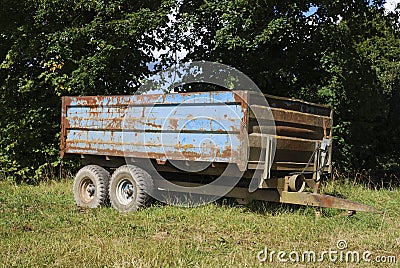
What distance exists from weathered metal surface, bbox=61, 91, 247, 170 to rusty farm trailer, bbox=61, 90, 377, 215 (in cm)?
1

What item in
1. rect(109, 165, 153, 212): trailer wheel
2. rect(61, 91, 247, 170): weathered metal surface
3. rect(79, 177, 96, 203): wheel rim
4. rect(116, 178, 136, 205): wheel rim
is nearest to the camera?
rect(61, 91, 247, 170): weathered metal surface

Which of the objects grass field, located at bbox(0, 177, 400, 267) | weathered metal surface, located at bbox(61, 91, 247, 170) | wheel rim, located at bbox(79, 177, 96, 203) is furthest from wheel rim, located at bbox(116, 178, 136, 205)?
wheel rim, located at bbox(79, 177, 96, 203)

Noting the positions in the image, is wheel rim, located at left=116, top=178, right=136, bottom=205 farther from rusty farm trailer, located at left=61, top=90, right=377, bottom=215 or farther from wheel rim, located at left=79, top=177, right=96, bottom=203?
wheel rim, located at left=79, top=177, right=96, bottom=203

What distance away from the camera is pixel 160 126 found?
25.7 feet

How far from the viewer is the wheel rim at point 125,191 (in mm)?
8414

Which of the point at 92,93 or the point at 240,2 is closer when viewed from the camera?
the point at 240,2

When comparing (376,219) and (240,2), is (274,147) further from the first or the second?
(240,2)

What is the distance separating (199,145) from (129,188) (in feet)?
5.71

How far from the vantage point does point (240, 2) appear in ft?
35.1

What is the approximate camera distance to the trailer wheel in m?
8.09

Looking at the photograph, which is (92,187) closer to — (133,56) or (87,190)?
(87,190)

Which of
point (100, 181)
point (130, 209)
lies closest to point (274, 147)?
point (130, 209)

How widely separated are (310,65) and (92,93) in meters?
5.34

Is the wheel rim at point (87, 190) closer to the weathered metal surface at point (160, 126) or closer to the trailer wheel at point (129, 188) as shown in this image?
the weathered metal surface at point (160, 126)
